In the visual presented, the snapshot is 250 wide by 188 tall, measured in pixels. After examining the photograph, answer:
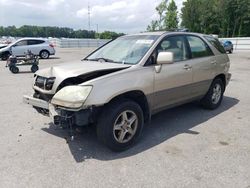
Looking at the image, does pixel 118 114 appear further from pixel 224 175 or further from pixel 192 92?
pixel 192 92

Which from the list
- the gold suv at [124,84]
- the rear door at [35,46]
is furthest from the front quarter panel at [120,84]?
the rear door at [35,46]

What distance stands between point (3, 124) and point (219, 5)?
57.2m

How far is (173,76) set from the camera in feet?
15.3

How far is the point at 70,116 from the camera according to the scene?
3570 mm

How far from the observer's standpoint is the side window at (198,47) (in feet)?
17.4

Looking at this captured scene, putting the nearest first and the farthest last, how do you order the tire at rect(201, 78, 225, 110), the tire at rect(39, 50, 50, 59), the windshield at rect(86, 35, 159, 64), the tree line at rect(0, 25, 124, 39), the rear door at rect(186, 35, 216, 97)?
the windshield at rect(86, 35, 159, 64), the rear door at rect(186, 35, 216, 97), the tire at rect(201, 78, 225, 110), the tire at rect(39, 50, 50, 59), the tree line at rect(0, 25, 124, 39)

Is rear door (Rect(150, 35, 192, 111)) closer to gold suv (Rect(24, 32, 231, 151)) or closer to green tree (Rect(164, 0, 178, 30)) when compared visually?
gold suv (Rect(24, 32, 231, 151))

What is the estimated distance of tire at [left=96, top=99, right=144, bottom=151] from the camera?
3709 mm

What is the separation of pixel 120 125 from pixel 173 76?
1410 millimetres

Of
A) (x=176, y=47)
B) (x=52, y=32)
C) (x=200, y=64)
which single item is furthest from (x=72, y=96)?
(x=52, y=32)

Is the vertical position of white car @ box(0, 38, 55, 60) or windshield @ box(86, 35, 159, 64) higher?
windshield @ box(86, 35, 159, 64)

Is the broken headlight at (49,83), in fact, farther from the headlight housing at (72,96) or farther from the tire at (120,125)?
the tire at (120,125)

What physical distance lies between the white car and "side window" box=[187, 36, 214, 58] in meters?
15.6

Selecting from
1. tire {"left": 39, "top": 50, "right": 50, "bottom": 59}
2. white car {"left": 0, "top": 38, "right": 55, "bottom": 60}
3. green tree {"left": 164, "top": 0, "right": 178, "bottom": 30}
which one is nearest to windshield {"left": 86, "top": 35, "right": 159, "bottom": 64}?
white car {"left": 0, "top": 38, "right": 55, "bottom": 60}
